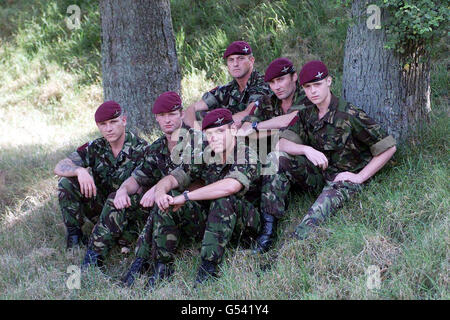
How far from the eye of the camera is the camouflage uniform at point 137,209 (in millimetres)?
4793

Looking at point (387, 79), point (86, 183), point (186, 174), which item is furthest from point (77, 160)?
point (387, 79)

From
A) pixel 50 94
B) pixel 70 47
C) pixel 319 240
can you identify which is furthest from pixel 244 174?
pixel 70 47

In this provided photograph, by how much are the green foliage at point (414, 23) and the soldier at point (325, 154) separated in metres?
0.65

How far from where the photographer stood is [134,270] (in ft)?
14.7

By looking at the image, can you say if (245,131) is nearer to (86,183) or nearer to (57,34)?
(86,183)

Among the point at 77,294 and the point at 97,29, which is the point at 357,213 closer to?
the point at 77,294

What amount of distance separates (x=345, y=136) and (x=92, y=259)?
2283 millimetres

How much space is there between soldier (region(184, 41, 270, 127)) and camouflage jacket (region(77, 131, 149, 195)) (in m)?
0.69

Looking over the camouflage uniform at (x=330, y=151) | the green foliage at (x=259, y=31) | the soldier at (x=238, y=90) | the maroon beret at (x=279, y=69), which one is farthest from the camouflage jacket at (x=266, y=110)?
the green foliage at (x=259, y=31)

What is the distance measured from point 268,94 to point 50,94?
5337 millimetres

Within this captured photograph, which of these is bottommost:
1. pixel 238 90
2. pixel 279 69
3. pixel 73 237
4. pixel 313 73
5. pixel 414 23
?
pixel 73 237

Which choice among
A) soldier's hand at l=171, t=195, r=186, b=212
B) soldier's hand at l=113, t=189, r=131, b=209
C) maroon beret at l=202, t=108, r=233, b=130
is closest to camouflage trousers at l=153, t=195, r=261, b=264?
soldier's hand at l=171, t=195, r=186, b=212

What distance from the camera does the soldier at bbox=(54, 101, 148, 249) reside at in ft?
16.6

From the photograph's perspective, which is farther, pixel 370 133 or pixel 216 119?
pixel 370 133
